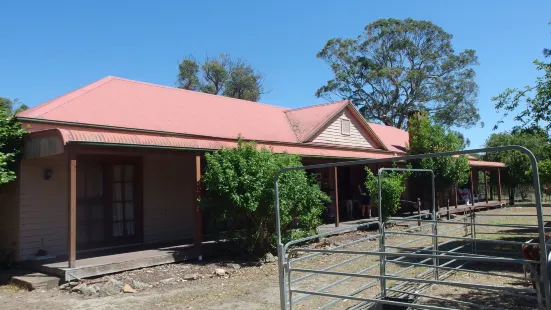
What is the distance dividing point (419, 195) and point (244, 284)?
15.3 m

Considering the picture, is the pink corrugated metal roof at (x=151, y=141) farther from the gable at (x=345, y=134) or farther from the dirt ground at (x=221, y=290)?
the dirt ground at (x=221, y=290)

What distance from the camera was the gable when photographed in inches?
651

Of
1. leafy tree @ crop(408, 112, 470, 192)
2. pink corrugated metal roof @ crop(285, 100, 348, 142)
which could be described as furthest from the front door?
leafy tree @ crop(408, 112, 470, 192)

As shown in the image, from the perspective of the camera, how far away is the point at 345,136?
695 inches

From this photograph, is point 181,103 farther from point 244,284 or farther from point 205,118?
point 244,284

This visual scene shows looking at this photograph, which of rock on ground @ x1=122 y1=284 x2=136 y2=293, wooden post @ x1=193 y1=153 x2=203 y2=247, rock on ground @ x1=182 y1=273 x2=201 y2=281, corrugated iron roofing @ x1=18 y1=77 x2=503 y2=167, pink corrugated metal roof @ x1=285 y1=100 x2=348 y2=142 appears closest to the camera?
rock on ground @ x1=122 y1=284 x2=136 y2=293

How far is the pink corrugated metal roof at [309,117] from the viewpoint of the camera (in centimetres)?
1594

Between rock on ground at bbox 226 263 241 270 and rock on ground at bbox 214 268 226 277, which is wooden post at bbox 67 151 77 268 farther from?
rock on ground at bbox 226 263 241 270

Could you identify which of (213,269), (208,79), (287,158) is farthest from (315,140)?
(208,79)

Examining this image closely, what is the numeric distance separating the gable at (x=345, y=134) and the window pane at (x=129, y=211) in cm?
687

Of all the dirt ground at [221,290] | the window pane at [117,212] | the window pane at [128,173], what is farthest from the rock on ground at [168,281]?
the window pane at [128,173]

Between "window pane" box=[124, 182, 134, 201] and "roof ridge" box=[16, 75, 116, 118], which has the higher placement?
"roof ridge" box=[16, 75, 116, 118]

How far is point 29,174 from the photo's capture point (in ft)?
30.6

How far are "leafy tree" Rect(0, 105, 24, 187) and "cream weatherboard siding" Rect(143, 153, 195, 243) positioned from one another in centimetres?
291
